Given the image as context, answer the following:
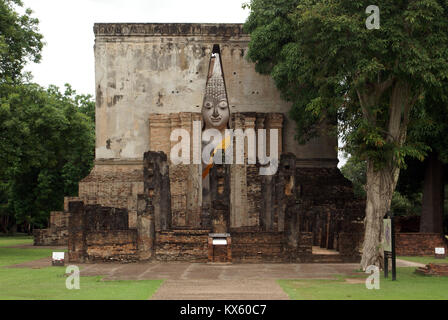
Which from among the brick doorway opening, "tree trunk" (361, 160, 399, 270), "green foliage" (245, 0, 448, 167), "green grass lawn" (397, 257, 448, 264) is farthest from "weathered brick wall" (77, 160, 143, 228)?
"tree trunk" (361, 160, 399, 270)

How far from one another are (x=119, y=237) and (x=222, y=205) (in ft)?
9.44

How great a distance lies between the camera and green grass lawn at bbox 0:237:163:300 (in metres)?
10.0

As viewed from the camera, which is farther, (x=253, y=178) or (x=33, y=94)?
(x=253, y=178)

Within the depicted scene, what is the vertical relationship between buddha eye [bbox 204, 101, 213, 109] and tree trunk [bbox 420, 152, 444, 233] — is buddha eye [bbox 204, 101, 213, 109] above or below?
above

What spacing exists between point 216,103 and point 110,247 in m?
9.24

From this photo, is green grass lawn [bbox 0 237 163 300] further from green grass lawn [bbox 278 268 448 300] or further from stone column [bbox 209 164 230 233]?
stone column [bbox 209 164 230 233]

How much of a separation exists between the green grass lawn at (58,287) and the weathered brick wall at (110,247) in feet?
5.17

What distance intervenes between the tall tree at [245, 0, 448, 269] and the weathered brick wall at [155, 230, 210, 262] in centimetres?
451

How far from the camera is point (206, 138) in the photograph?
81.0ft

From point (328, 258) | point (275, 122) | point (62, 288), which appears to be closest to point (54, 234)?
point (275, 122)
